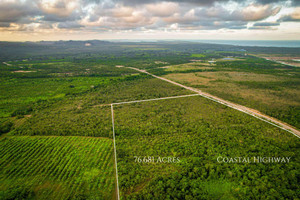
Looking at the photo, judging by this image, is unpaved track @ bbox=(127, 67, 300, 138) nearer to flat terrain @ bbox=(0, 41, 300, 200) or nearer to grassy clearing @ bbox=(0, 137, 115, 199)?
flat terrain @ bbox=(0, 41, 300, 200)

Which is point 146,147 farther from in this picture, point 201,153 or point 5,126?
point 5,126

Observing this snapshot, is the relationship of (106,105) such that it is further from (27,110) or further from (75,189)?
(75,189)

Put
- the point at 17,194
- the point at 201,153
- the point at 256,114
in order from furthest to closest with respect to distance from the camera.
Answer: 1. the point at 256,114
2. the point at 201,153
3. the point at 17,194

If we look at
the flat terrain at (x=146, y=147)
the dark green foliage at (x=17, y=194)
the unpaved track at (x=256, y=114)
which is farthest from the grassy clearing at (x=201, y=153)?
the dark green foliage at (x=17, y=194)

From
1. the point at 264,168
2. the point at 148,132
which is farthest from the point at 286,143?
the point at 148,132

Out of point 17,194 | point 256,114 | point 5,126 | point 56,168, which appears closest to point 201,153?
point 56,168

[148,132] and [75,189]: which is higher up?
[148,132]

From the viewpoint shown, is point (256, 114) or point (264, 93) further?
point (264, 93)

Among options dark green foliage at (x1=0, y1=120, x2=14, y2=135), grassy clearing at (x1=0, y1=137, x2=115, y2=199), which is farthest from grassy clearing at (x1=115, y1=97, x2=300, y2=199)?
dark green foliage at (x1=0, y1=120, x2=14, y2=135)
